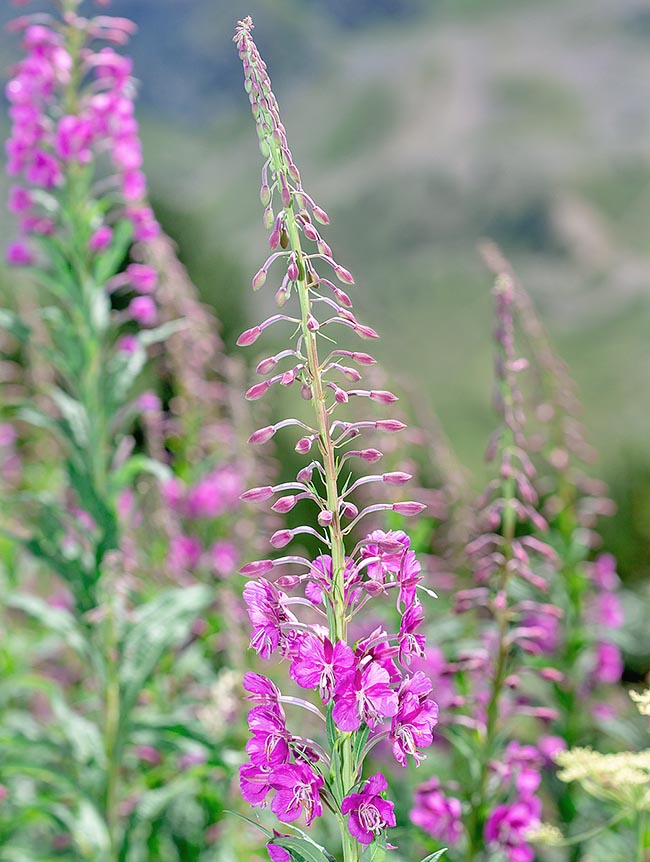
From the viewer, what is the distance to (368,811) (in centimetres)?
172

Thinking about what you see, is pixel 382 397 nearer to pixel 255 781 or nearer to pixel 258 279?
pixel 258 279

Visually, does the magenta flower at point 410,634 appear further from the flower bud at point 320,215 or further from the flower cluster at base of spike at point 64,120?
the flower cluster at base of spike at point 64,120

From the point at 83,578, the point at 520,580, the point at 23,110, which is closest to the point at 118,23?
the point at 23,110

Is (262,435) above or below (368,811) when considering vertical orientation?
above

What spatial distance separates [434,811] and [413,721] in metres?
1.34

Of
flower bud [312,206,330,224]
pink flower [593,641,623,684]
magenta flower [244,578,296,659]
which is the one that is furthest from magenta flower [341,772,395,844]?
pink flower [593,641,623,684]

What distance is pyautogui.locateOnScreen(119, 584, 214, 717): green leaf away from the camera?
3.58 m

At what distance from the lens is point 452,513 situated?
439 cm

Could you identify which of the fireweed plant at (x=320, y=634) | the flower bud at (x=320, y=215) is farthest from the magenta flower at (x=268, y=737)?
the flower bud at (x=320, y=215)

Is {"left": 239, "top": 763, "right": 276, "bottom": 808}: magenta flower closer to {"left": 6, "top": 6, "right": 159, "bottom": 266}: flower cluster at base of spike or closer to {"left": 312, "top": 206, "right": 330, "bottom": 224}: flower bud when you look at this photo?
{"left": 312, "top": 206, "right": 330, "bottom": 224}: flower bud

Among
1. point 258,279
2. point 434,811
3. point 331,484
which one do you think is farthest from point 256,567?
point 434,811

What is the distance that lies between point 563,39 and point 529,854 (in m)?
65.1

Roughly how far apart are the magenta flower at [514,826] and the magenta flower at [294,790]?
4.44 feet

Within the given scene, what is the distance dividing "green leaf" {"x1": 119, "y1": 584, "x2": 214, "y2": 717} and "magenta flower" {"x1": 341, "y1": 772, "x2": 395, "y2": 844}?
1.99 metres
